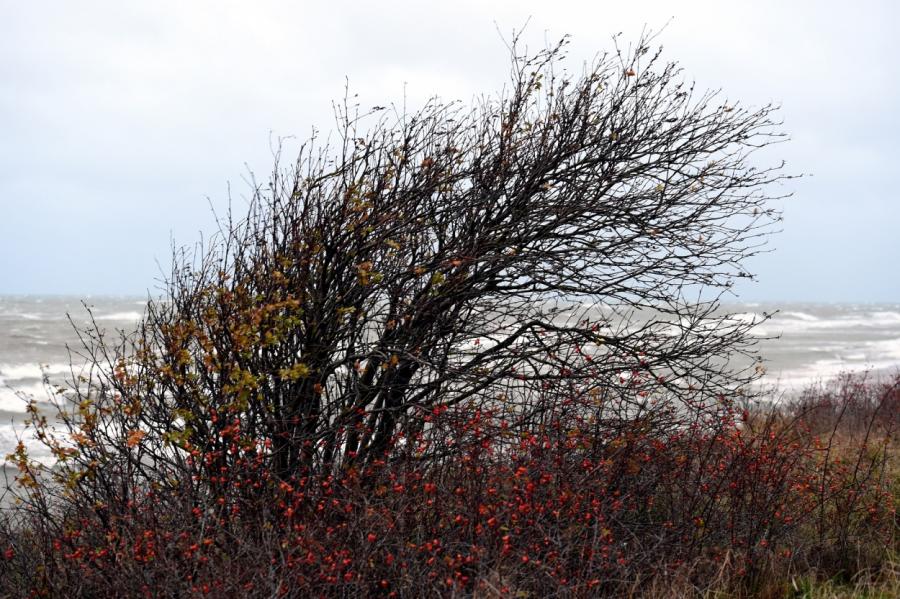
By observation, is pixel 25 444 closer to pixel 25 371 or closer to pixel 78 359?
pixel 25 371

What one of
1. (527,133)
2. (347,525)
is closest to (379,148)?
(527,133)

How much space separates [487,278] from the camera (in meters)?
7.32

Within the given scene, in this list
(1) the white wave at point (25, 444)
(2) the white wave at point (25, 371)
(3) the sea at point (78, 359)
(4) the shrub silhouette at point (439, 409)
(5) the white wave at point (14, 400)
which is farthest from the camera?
(2) the white wave at point (25, 371)

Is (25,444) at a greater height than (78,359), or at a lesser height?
lesser

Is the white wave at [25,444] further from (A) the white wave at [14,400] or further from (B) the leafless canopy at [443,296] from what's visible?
(B) the leafless canopy at [443,296]

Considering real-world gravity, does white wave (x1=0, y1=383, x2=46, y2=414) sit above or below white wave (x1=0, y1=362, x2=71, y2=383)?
below

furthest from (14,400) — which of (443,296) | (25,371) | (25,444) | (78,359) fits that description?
(443,296)

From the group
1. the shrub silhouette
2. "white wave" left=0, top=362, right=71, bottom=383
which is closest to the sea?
"white wave" left=0, top=362, right=71, bottom=383

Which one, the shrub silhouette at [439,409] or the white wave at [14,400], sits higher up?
the shrub silhouette at [439,409]

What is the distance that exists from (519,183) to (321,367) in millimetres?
2549

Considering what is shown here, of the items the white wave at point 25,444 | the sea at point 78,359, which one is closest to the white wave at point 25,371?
the sea at point 78,359

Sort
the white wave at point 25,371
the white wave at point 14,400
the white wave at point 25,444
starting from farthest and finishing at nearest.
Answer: the white wave at point 25,371 < the white wave at point 14,400 < the white wave at point 25,444

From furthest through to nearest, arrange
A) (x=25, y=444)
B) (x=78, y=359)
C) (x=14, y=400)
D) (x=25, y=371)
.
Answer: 1. (x=78, y=359)
2. (x=25, y=371)
3. (x=14, y=400)
4. (x=25, y=444)

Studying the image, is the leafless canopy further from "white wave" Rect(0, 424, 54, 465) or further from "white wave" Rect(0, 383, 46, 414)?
"white wave" Rect(0, 383, 46, 414)
